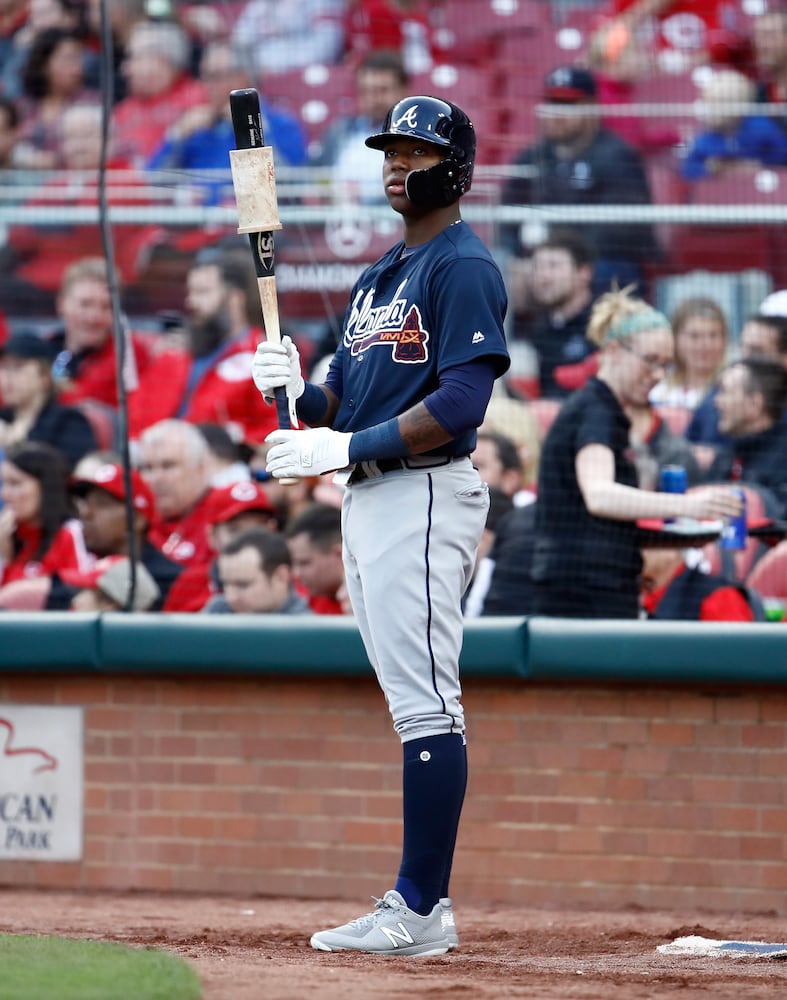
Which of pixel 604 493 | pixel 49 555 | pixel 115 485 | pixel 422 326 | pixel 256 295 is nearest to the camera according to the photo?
pixel 422 326

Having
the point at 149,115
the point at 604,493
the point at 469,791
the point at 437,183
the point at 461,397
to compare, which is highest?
the point at 149,115

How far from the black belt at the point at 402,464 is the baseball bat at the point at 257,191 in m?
0.28

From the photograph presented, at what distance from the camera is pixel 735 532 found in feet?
17.0

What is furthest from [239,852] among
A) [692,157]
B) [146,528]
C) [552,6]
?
[552,6]

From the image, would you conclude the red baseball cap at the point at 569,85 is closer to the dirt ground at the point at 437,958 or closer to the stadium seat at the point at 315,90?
the stadium seat at the point at 315,90

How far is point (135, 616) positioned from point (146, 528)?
43cm

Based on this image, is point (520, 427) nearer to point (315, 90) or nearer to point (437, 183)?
point (437, 183)

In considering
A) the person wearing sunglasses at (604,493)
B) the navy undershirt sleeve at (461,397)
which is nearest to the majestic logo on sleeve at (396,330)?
the navy undershirt sleeve at (461,397)

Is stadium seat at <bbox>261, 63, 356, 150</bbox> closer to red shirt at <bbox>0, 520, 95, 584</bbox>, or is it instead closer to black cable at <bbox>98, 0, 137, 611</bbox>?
black cable at <bbox>98, 0, 137, 611</bbox>

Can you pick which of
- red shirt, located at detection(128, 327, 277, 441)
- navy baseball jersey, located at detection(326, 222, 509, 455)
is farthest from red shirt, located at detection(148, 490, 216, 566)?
navy baseball jersey, located at detection(326, 222, 509, 455)

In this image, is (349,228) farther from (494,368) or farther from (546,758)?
(494,368)

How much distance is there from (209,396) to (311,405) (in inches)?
90.5

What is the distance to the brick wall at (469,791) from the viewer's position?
512 centimetres

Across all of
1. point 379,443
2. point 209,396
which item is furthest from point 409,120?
point 209,396
